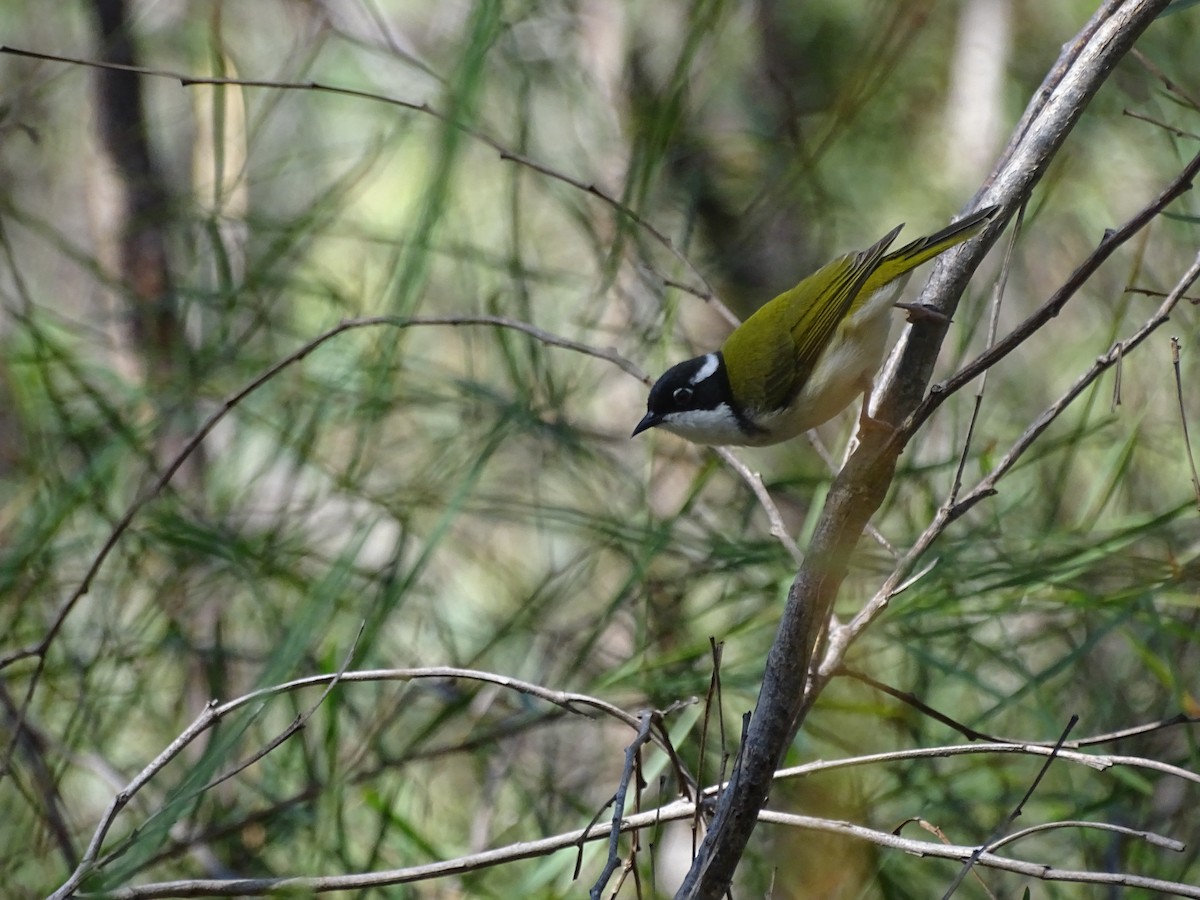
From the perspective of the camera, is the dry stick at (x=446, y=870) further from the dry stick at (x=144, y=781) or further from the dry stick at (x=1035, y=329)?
the dry stick at (x=1035, y=329)

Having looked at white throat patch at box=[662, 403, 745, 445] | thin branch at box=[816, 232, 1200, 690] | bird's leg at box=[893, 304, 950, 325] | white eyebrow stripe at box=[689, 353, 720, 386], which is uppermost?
white eyebrow stripe at box=[689, 353, 720, 386]

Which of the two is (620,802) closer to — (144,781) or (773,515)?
(144,781)

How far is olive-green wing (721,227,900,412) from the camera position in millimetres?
2693

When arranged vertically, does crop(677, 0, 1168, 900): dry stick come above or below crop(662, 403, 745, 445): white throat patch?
below

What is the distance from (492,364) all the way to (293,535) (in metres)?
1.34

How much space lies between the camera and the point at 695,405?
276 centimetres

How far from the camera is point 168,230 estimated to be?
13.0 ft

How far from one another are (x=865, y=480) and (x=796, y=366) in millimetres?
1178

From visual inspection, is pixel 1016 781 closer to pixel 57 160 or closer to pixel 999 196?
pixel 999 196

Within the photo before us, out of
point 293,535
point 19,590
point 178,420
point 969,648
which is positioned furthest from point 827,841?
point 178,420

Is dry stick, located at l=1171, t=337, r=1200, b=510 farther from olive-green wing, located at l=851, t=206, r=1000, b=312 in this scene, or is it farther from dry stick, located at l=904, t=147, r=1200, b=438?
olive-green wing, located at l=851, t=206, r=1000, b=312

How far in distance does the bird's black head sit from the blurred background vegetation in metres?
0.13

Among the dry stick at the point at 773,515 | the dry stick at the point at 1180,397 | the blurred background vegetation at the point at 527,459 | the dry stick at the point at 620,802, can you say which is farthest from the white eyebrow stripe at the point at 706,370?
the dry stick at the point at 620,802

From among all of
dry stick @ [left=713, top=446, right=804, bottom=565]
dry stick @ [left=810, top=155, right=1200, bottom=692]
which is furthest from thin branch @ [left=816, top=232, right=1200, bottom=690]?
dry stick @ [left=713, top=446, right=804, bottom=565]
